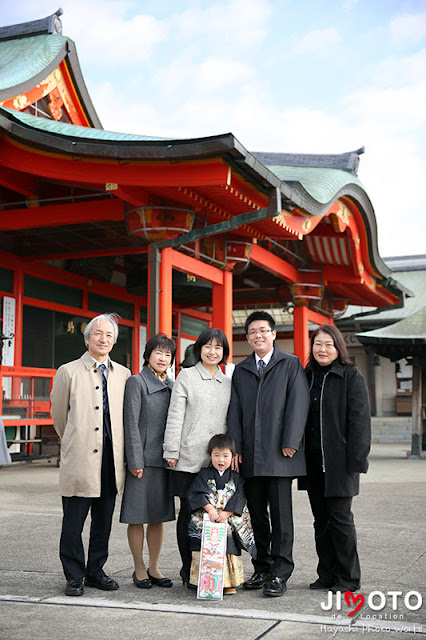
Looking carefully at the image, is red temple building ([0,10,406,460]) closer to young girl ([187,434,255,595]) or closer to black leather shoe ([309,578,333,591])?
young girl ([187,434,255,595])

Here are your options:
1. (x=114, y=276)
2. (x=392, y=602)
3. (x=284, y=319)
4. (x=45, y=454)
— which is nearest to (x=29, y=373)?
(x=45, y=454)

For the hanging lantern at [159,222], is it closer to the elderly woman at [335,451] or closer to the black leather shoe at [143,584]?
the elderly woman at [335,451]

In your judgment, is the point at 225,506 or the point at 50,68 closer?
the point at 225,506

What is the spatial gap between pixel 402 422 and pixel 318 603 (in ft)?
59.7

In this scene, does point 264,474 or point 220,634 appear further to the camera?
point 264,474

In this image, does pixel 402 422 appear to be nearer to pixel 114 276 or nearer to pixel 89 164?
pixel 114 276

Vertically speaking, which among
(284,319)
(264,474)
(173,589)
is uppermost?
(284,319)

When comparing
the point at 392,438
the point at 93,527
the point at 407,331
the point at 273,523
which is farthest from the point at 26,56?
the point at 392,438

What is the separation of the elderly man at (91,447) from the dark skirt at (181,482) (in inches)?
12.4

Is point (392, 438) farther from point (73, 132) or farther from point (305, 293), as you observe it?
point (73, 132)

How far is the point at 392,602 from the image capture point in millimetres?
3871

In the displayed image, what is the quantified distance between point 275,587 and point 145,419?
1.22 metres

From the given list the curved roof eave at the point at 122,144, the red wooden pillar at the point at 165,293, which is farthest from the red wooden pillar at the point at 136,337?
the curved roof eave at the point at 122,144

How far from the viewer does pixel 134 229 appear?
9.32m
